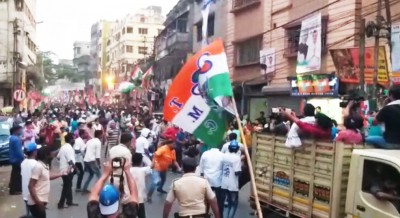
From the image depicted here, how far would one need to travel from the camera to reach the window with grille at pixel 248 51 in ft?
79.3

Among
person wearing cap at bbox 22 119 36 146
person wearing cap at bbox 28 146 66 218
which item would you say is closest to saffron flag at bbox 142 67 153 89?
person wearing cap at bbox 22 119 36 146

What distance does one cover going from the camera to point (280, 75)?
2172 centimetres

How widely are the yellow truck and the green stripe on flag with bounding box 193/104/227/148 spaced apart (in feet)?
2.35

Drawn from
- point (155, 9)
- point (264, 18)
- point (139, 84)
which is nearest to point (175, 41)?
point (139, 84)

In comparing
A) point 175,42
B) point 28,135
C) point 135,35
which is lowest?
point 28,135

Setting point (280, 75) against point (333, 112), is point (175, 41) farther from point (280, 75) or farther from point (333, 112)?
point (333, 112)

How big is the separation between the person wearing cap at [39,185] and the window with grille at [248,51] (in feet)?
59.0

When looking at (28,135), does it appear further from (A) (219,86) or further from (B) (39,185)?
(A) (219,86)

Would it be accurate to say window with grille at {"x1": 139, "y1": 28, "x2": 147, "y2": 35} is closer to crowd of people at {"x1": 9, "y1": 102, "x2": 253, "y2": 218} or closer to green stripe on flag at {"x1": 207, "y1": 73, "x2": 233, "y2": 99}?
crowd of people at {"x1": 9, "y1": 102, "x2": 253, "y2": 218}

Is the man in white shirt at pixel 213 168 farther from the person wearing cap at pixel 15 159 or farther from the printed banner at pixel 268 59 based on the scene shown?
the printed banner at pixel 268 59

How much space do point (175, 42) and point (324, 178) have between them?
33668 millimetres

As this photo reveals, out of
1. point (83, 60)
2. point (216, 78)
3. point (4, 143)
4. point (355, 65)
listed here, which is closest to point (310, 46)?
point (355, 65)

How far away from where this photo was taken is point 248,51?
25141 mm

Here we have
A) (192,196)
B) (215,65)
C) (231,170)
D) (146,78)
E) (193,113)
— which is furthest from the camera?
(146,78)
